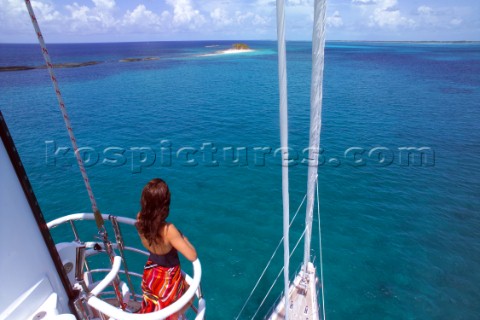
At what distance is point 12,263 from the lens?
3033 mm

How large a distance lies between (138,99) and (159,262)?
4356 centimetres

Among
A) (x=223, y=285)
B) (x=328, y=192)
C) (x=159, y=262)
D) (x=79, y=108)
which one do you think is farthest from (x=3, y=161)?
(x=79, y=108)

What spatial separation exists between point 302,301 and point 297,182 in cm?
1118

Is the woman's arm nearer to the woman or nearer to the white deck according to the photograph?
the woman

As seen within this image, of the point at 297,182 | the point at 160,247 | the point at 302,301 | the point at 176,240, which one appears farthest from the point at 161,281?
the point at 297,182

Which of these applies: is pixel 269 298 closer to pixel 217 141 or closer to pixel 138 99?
pixel 217 141

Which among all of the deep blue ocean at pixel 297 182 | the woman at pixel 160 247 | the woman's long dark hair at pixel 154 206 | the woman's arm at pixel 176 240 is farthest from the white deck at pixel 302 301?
the woman's long dark hair at pixel 154 206

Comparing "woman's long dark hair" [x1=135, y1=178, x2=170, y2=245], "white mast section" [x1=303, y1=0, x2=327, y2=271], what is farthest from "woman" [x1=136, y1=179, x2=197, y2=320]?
"white mast section" [x1=303, y1=0, x2=327, y2=271]

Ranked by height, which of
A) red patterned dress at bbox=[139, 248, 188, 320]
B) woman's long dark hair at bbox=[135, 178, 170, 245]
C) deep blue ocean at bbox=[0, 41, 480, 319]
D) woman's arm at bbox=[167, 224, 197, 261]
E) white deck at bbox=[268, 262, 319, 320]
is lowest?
deep blue ocean at bbox=[0, 41, 480, 319]

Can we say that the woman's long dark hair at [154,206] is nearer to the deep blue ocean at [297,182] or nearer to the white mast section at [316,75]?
the white mast section at [316,75]

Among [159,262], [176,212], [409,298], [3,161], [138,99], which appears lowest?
[409,298]

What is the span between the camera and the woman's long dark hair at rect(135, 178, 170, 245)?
365cm

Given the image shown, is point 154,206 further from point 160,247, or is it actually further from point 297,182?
point 297,182

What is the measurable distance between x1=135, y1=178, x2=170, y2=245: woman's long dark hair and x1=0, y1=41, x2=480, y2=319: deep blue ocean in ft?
29.7
